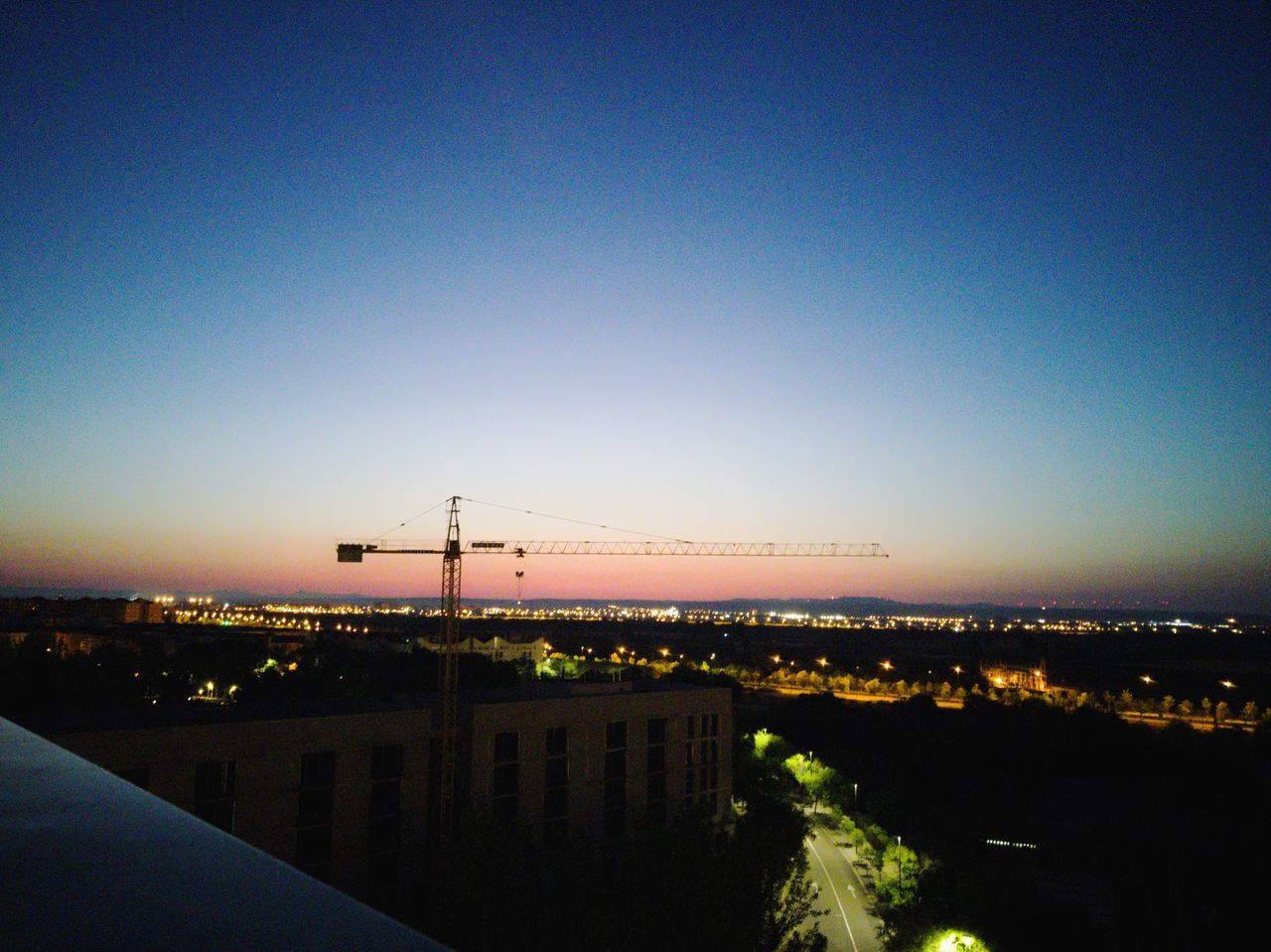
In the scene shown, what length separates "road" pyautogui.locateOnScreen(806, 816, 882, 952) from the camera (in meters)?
15.7

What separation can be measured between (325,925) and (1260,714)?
150ft

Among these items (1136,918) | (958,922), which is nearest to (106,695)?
(958,922)

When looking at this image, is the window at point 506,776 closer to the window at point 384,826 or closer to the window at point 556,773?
the window at point 556,773

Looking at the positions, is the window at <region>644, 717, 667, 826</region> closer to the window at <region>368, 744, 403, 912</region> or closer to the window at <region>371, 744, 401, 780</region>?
the window at <region>368, 744, 403, 912</region>

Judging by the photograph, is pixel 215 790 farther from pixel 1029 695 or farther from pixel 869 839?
pixel 1029 695

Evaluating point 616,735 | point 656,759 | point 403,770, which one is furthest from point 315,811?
point 656,759

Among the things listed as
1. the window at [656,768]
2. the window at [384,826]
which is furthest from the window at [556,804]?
the window at [384,826]

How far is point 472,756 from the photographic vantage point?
57.5 feet

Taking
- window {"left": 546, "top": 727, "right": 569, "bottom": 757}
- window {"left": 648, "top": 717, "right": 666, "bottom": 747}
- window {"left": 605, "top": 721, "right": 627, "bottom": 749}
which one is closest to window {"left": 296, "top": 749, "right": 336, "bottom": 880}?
window {"left": 546, "top": 727, "right": 569, "bottom": 757}

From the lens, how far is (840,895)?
18484 millimetres

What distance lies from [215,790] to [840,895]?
13.4 m

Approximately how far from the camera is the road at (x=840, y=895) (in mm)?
15703

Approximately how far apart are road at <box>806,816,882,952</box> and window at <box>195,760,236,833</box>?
10568 mm

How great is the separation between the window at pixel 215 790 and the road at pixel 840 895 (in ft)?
34.7
